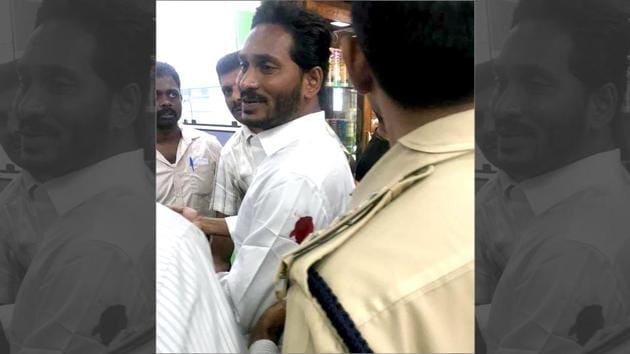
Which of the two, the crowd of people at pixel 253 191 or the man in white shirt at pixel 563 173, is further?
the man in white shirt at pixel 563 173

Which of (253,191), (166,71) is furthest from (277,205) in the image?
(166,71)

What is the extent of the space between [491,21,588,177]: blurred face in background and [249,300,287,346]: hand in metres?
0.43

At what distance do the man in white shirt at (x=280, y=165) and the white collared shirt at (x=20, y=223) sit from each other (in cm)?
25

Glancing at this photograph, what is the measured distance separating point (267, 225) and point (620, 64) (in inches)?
26.0

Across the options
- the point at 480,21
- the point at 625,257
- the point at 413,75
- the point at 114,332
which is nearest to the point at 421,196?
the point at 413,75

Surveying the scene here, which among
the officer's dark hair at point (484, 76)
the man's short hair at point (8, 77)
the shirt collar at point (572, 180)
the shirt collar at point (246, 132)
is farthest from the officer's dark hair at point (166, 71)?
the shirt collar at point (572, 180)

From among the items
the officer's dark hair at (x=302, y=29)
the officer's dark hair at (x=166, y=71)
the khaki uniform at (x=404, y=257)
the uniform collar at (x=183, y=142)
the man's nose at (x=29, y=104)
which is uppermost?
the officer's dark hair at (x=302, y=29)

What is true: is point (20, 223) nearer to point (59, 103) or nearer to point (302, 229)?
point (59, 103)

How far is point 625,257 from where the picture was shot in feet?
3.75

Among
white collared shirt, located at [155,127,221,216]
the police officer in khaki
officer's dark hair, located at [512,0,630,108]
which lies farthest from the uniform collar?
officer's dark hair, located at [512,0,630,108]

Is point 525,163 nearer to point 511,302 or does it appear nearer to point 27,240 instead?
point 511,302

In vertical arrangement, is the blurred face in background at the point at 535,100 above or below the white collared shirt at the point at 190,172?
above

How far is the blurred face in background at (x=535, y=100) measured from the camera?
107 centimetres

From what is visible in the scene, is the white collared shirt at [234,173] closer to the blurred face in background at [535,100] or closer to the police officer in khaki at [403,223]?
the police officer in khaki at [403,223]
